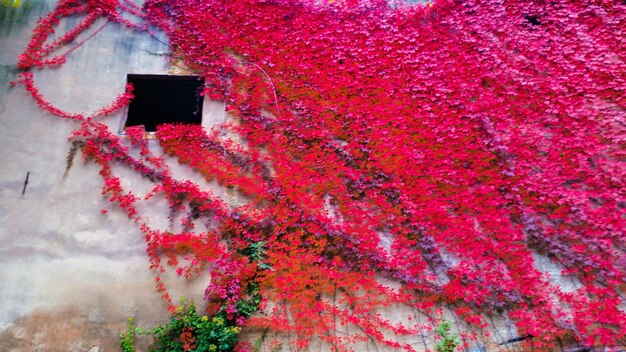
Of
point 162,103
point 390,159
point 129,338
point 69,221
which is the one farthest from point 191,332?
point 162,103

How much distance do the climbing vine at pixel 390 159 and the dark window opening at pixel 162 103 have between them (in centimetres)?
136

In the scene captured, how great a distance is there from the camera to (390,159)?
239 inches

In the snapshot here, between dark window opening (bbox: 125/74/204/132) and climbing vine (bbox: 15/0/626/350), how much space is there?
4.47 feet

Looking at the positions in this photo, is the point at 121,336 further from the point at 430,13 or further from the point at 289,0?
the point at 430,13

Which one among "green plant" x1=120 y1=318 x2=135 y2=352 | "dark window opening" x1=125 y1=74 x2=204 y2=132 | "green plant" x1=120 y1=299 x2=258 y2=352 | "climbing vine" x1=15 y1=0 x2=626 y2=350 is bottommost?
"green plant" x1=120 y1=318 x2=135 y2=352

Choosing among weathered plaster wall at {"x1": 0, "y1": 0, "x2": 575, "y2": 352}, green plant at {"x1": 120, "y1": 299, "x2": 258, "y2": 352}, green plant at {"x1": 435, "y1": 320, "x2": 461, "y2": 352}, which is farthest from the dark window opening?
green plant at {"x1": 435, "y1": 320, "x2": 461, "y2": 352}

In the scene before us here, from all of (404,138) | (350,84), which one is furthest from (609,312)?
(350,84)

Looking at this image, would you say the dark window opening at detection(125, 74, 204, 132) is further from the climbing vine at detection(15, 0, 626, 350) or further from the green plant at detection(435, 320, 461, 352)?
the green plant at detection(435, 320, 461, 352)

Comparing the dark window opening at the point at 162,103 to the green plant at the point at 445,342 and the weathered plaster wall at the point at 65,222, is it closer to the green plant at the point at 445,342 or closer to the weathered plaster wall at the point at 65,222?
the weathered plaster wall at the point at 65,222

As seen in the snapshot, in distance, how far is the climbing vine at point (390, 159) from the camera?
18.0 feet

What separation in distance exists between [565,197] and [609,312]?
150 centimetres

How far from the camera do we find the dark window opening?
309 inches

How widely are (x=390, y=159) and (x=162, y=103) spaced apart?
519 cm

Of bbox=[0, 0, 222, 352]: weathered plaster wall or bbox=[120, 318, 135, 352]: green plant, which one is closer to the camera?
bbox=[120, 318, 135, 352]: green plant
